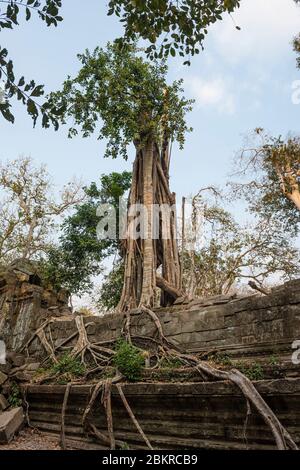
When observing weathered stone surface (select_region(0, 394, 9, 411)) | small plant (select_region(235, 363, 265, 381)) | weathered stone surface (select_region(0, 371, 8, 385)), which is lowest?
weathered stone surface (select_region(0, 394, 9, 411))

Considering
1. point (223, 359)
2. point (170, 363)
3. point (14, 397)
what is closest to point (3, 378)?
point (14, 397)

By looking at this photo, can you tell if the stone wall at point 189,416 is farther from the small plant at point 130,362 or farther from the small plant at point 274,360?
the small plant at point 274,360

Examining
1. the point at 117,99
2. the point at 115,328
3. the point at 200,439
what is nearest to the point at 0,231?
the point at 117,99

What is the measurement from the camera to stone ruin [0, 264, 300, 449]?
10.9 ft

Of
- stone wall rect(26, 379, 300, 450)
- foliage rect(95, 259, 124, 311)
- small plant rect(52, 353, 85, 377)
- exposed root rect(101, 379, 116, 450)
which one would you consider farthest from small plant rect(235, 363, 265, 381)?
foliage rect(95, 259, 124, 311)

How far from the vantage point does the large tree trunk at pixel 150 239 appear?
710 cm

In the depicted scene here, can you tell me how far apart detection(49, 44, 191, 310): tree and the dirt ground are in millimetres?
3672

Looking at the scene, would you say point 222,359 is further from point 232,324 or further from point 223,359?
point 232,324

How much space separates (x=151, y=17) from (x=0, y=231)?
15742mm

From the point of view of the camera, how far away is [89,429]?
433cm

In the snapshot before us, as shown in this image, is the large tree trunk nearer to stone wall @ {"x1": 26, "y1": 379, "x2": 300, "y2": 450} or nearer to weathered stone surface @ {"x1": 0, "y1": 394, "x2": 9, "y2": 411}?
weathered stone surface @ {"x1": 0, "y1": 394, "x2": 9, "y2": 411}

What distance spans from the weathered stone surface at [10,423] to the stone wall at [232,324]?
147 centimetres
